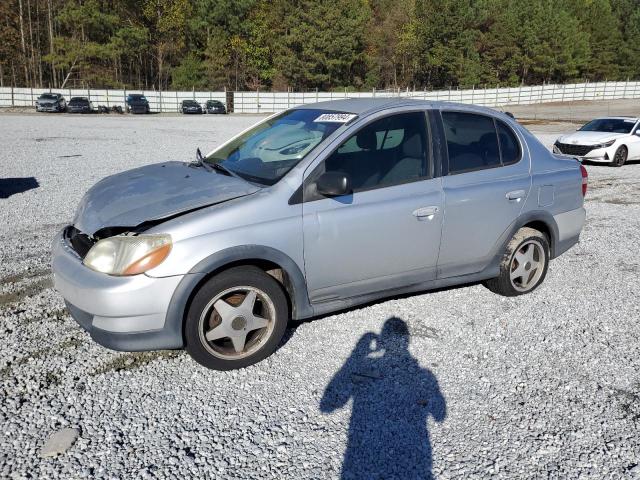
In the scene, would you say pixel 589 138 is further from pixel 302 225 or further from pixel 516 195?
pixel 302 225

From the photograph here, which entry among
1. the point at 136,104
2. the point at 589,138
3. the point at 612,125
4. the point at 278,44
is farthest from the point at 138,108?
the point at 589,138

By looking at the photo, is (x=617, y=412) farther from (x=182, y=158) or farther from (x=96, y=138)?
(x=96, y=138)

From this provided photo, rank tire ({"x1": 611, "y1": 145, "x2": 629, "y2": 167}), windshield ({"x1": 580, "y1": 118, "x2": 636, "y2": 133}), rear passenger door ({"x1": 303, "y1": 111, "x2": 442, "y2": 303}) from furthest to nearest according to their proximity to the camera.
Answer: windshield ({"x1": 580, "y1": 118, "x2": 636, "y2": 133})
tire ({"x1": 611, "y1": 145, "x2": 629, "y2": 167})
rear passenger door ({"x1": 303, "y1": 111, "x2": 442, "y2": 303})

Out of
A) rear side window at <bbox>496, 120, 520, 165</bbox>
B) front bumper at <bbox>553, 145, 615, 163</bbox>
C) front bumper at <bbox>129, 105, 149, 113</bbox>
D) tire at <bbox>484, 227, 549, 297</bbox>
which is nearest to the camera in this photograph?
rear side window at <bbox>496, 120, 520, 165</bbox>

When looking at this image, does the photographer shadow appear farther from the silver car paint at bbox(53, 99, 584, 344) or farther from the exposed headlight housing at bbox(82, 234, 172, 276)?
the exposed headlight housing at bbox(82, 234, 172, 276)

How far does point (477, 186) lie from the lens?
4.36 meters

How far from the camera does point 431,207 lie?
410 centimetres

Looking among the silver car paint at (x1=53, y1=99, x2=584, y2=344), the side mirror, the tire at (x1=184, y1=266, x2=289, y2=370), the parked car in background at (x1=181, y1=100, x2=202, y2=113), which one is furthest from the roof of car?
the parked car in background at (x1=181, y1=100, x2=202, y2=113)

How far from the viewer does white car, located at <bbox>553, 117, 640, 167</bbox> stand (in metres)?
13.9

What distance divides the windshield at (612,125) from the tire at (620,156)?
856 mm

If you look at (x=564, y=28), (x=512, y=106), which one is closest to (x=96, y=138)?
(x=512, y=106)

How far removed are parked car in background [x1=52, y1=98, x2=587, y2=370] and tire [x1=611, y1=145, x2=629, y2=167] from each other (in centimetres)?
1060

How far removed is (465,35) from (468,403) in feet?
255

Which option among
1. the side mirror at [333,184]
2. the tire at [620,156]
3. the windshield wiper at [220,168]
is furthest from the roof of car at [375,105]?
the tire at [620,156]
